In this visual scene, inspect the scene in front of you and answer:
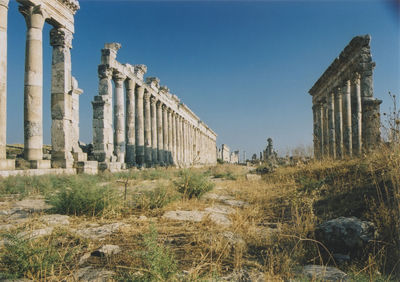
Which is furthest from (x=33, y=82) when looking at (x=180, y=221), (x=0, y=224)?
(x=180, y=221)

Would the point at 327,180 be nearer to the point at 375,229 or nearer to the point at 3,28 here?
the point at 375,229

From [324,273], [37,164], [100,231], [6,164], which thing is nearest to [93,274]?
[100,231]

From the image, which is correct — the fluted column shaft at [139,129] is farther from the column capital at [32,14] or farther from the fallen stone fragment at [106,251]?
the fallen stone fragment at [106,251]

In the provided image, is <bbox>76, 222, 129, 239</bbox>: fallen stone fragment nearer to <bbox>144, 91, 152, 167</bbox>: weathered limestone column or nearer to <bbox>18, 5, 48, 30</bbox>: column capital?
<bbox>18, 5, 48, 30</bbox>: column capital

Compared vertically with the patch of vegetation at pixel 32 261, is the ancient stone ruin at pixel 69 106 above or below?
above

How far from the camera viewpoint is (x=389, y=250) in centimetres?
255

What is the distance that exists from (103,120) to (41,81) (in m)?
4.05

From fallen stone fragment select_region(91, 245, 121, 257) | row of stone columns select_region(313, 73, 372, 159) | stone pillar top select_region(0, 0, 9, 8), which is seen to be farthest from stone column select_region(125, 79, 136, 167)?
fallen stone fragment select_region(91, 245, 121, 257)

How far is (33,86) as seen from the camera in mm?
11641

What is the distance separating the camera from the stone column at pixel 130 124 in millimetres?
19903

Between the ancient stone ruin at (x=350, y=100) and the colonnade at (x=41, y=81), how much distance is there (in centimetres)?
1076

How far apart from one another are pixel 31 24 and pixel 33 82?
233cm

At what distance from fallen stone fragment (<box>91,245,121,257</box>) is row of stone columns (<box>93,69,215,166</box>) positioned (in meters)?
4.02

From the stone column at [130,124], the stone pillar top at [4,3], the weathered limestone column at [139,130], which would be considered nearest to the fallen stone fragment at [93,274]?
the stone pillar top at [4,3]
